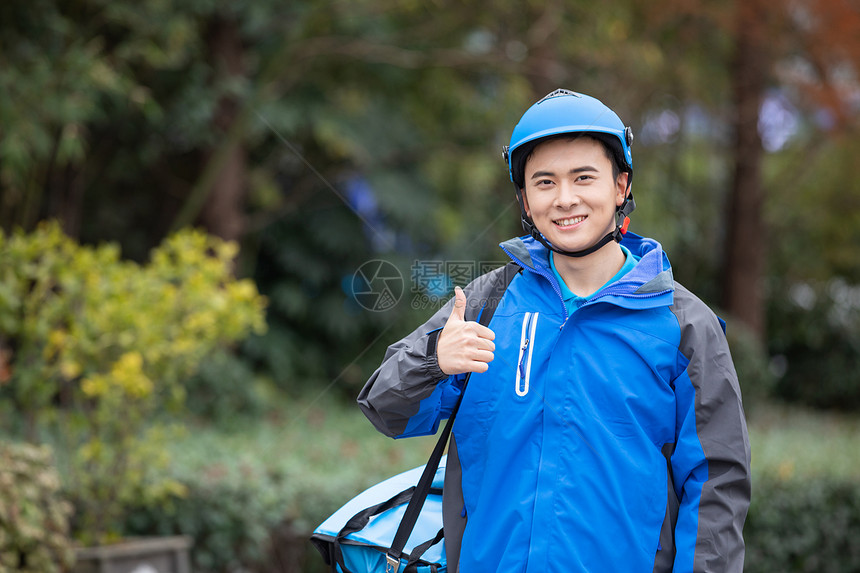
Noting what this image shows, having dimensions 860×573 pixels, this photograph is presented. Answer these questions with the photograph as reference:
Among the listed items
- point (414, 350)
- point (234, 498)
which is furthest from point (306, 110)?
point (414, 350)

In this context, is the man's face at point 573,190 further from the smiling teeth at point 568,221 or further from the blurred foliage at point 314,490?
the blurred foliage at point 314,490

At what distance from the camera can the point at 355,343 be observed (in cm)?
864

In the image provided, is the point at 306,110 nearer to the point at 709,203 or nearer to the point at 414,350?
the point at 709,203

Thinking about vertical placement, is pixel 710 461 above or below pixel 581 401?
below

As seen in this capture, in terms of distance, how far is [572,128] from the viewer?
1.83 m

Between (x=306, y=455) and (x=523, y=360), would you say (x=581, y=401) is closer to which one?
(x=523, y=360)

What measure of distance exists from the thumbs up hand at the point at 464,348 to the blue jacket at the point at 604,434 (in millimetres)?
50

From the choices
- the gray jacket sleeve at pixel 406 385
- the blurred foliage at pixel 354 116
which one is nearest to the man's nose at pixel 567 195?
the gray jacket sleeve at pixel 406 385

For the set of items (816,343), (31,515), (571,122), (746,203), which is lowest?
(816,343)

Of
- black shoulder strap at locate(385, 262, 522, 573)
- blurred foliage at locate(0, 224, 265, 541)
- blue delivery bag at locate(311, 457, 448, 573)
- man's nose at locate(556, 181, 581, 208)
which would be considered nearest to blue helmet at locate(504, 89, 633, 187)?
man's nose at locate(556, 181, 581, 208)

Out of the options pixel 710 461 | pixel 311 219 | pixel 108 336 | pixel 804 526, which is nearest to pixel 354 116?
pixel 311 219

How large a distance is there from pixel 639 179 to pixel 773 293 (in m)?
3.99

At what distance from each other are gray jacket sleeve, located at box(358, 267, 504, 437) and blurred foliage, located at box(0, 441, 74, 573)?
6.69ft

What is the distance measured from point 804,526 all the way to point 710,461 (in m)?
3.87
